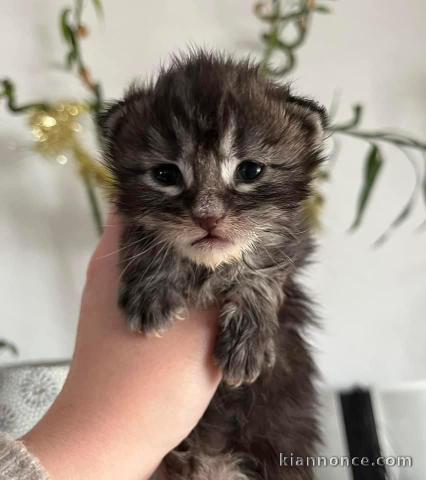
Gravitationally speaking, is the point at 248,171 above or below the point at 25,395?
above

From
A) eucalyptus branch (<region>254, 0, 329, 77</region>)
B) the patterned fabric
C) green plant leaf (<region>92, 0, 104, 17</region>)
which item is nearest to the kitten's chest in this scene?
the patterned fabric

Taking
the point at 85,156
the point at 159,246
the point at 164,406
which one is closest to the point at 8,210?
the point at 85,156

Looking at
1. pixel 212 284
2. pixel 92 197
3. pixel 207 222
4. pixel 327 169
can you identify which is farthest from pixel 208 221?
pixel 327 169

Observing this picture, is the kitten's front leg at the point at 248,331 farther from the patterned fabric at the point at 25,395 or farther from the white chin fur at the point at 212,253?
the patterned fabric at the point at 25,395

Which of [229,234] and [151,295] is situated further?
[151,295]

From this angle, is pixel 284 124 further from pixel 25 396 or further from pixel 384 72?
pixel 384 72

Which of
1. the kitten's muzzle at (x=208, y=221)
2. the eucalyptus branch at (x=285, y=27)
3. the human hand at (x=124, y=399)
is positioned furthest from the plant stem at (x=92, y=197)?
the kitten's muzzle at (x=208, y=221)

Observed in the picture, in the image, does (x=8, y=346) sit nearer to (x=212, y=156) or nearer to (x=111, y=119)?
(x=111, y=119)

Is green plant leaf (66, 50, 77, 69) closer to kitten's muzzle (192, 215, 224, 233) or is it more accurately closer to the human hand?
the human hand
